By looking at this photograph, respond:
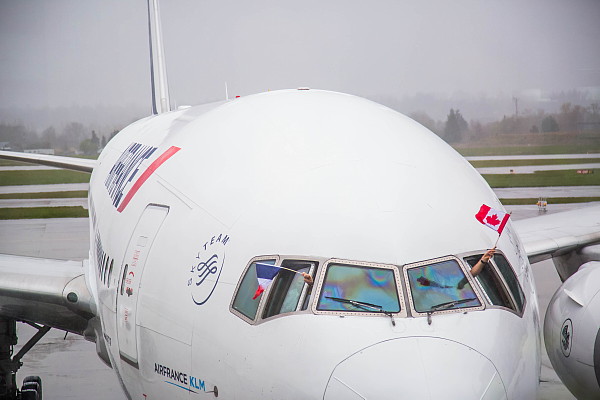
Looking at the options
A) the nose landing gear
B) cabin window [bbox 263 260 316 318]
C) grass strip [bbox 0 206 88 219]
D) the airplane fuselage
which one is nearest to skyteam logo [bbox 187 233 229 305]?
the airplane fuselage

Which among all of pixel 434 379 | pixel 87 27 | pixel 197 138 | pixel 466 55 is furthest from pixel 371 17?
pixel 434 379

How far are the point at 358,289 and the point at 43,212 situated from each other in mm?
27980

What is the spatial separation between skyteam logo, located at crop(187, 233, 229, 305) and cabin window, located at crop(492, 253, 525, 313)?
156 centimetres

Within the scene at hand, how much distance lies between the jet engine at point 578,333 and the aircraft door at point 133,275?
375 cm

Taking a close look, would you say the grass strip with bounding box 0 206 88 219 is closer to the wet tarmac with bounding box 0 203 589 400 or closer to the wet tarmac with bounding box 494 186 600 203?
the wet tarmac with bounding box 0 203 589 400

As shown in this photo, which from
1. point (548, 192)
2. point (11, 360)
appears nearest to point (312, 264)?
point (11, 360)

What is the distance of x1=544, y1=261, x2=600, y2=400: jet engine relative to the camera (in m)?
7.31

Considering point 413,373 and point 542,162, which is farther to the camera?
point 542,162

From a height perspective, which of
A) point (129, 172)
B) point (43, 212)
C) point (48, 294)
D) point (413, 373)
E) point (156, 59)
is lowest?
point (43, 212)

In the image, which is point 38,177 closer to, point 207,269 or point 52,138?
point 52,138

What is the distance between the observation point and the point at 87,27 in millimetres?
37375

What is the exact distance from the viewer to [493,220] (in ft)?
17.3

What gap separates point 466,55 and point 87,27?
16047 mm

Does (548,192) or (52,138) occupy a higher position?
(52,138)
